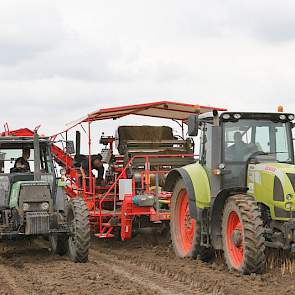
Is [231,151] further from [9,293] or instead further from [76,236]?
[9,293]

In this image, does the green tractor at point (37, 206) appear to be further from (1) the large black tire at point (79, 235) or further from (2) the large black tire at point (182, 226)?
(2) the large black tire at point (182, 226)

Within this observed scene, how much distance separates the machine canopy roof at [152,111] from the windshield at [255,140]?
102 inches

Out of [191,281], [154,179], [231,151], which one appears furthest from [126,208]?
[191,281]

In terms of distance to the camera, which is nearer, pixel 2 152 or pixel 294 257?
pixel 294 257

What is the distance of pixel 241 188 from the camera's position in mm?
8141

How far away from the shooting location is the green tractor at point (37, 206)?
8.83m

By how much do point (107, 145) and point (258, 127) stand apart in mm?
5057

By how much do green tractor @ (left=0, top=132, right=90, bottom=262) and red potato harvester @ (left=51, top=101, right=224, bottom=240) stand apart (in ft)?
2.38

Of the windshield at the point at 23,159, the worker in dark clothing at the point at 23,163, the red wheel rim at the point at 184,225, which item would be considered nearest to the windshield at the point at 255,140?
the red wheel rim at the point at 184,225

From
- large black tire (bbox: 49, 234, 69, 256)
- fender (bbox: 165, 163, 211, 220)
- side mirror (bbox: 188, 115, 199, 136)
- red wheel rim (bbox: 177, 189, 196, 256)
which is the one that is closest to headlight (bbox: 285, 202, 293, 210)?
fender (bbox: 165, 163, 211, 220)

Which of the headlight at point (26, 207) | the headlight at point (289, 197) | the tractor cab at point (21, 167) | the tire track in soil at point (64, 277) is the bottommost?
the tire track in soil at point (64, 277)

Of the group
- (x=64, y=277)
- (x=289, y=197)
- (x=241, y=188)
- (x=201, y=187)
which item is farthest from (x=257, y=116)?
(x=64, y=277)

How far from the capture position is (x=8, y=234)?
8844mm

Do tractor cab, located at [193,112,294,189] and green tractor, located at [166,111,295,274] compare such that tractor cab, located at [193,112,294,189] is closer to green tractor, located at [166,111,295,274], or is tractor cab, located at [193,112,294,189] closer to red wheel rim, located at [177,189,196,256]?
green tractor, located at [166,111,295,274]
